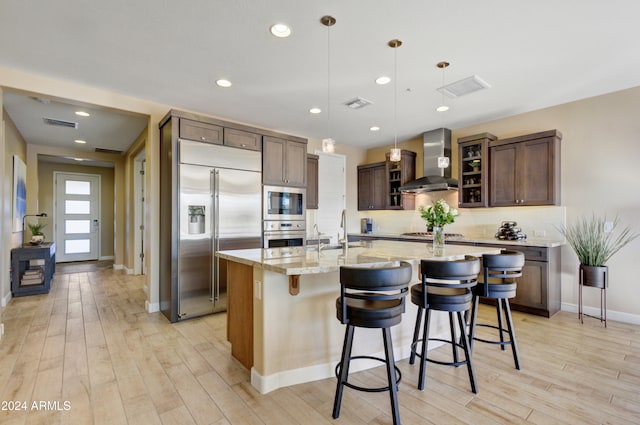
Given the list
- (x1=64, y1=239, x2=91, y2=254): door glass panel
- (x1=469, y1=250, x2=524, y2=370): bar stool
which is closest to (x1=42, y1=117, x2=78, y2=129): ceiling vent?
(x1=64, y1=239, x2=91, y2=254): door glass panel

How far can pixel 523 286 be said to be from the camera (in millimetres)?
3980

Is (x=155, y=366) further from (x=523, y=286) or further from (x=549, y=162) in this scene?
(x=549, y=162)

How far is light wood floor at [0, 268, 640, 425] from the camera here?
1927 mm

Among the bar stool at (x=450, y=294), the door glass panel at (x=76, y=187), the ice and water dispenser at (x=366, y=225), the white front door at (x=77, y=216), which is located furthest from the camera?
the door glass panel at (x=76, y=187)

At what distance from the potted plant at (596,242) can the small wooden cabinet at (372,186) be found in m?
3.06

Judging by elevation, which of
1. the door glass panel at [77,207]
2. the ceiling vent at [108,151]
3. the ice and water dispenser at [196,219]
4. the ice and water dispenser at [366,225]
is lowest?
the ice and water dispenser at [366,225]

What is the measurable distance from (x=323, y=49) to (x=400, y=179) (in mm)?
3629

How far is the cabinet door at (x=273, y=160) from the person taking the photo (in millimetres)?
4367

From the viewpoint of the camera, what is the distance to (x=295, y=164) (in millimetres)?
4742

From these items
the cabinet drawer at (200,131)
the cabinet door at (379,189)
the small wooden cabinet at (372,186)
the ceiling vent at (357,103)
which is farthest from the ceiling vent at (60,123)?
the cabinet door at (379,189)

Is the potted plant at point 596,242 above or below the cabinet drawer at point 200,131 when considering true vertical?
below

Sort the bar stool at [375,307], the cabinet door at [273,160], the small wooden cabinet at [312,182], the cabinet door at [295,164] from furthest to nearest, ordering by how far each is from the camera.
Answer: the small wooden cabinet at [312,182], the cabinet door at [295,164], the cabinet door at [273,160], the bar stool at [375,307]

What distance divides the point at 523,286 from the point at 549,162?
5.57 ft

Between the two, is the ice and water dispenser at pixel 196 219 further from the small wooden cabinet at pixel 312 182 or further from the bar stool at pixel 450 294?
the bar stool at pixel 450 294
